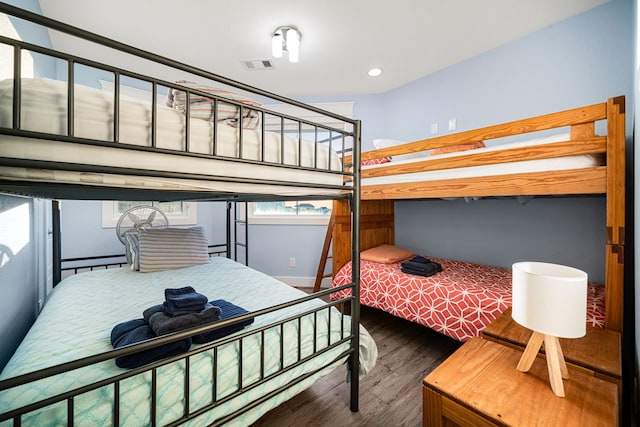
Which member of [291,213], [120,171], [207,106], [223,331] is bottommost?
[223,331]

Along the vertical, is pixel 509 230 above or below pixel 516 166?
below

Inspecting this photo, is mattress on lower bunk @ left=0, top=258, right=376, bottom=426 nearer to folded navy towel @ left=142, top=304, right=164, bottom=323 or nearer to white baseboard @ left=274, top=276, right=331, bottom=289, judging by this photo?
folded navy towel @ left=142, top=304, right=164, bottom=323

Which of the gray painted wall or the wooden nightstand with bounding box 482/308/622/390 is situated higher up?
the gray painted wall

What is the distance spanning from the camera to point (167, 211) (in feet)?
10.2

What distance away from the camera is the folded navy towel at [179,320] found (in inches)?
36.1

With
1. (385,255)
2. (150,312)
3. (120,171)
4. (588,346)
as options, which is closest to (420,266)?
(385,255)

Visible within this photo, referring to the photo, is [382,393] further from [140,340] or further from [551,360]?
[140,340]

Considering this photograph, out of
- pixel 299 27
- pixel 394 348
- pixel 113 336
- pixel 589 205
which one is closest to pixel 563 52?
pixel 589 205

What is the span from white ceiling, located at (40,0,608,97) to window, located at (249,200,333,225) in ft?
5.03

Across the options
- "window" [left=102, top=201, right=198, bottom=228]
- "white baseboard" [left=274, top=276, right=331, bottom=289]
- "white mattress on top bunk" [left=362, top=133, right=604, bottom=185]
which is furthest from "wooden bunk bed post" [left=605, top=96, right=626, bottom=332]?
"window" [left=102, top=201, right=198, bottom=228]

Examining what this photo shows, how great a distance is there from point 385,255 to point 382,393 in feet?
4.01

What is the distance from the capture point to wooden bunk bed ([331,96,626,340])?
3.95 feet

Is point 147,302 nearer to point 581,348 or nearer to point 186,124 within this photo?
point 186,124

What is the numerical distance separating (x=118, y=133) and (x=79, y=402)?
717 millimetres
